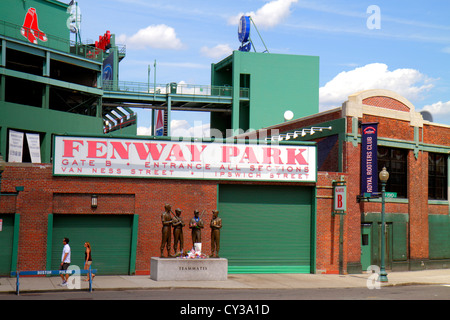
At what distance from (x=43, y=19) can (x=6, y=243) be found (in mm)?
30776

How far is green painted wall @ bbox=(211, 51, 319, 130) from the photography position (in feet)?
210

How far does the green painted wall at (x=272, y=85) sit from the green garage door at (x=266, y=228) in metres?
36.2

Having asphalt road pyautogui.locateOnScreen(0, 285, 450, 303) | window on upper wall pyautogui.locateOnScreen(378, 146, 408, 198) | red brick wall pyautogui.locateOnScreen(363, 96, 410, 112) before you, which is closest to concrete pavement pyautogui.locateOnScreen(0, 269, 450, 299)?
asphalt road pyautogui.locateOnScreen(0, 285, 450, 303)

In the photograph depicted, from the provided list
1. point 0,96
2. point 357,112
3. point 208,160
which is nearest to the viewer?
point 208,160

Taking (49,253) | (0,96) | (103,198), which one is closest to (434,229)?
(103,198)

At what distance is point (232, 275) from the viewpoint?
1053 inches

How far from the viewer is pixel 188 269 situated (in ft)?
78.3

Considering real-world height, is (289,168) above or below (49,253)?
above

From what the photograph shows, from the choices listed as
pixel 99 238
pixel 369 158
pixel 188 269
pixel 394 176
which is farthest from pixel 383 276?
pixel 99 238

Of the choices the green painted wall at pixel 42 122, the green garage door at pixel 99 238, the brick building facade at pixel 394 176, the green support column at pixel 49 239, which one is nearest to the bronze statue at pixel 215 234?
the green garage door at pixel 99 238

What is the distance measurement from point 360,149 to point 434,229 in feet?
25.7

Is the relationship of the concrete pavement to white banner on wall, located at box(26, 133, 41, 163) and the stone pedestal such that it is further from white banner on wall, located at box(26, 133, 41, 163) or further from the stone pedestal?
Answer: white banner on wall, located at box(26, 133, 41, 163)
